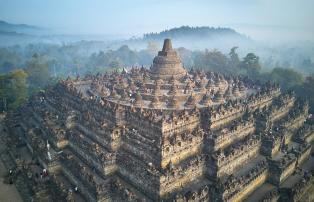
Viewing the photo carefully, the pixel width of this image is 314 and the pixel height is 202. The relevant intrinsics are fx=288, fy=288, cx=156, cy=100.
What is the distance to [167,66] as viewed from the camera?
48.8 meters

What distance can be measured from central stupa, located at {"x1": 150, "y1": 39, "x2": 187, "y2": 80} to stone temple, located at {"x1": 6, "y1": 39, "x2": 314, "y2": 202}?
4.07ft

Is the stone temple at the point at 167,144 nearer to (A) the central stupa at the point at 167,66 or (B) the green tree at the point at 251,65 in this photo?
(A) the central stupa at the point at 167,66

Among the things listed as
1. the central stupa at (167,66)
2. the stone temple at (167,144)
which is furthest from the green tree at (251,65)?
the central stupa at (167,66)

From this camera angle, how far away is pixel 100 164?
27.6 m

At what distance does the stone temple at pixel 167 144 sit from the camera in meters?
25.1

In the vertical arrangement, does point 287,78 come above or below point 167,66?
below

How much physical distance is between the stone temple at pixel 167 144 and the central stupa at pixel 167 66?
1.24 metres

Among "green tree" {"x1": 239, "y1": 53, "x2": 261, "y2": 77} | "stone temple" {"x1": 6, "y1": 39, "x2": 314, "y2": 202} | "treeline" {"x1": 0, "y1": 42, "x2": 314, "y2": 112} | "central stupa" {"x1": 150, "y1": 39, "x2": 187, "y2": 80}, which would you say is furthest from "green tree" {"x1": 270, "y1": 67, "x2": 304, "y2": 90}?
"central stupa" {"x1": 150, "y1": 39, "x2": 187, "y2": 80}

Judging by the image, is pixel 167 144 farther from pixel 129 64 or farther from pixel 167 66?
pixel 129 64

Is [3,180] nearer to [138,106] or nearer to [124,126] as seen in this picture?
[124,126]

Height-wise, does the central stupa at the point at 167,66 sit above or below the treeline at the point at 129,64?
above

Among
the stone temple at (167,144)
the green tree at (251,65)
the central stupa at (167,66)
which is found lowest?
the stone temple at (167,144)

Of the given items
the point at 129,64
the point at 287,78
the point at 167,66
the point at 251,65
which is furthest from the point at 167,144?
the point at 129,64

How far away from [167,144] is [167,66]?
79.0 ft
